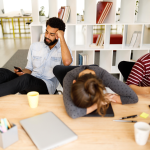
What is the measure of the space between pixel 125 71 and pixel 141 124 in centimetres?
A: 99

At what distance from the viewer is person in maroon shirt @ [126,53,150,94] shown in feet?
4.50

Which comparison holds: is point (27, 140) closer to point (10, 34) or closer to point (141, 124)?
point (141, 124)

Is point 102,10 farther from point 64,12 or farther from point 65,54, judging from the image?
point 65,54

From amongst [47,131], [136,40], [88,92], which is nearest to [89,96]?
[88,92]

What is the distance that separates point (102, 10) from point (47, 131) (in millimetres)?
2309

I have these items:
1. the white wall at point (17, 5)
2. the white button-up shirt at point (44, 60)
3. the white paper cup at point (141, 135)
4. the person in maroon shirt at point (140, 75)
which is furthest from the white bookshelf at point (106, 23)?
the white wall at point (17, 5)

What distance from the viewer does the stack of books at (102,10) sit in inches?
106

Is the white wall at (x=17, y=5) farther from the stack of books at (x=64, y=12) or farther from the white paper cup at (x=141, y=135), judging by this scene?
the white paper cup at (x=141, y=135)

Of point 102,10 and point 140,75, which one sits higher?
point 102,10

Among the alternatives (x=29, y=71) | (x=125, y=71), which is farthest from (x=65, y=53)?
(x=125, y=71)

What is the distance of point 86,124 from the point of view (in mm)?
896

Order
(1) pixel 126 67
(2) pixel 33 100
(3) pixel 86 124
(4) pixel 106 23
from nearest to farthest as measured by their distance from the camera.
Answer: (3) pixel 86 124, (2) pixel 33 100, (1) pixel 126 67, (4) pixel 106 23

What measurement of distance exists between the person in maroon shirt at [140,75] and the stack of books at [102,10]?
4.96 feet

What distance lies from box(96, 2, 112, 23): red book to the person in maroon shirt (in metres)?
1.51
